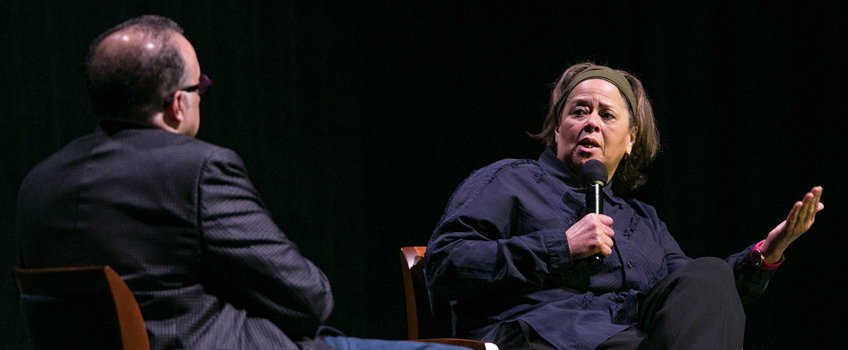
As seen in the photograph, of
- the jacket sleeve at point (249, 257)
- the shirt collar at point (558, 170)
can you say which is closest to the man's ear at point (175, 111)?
the jacket sleeve at point (249, 257)

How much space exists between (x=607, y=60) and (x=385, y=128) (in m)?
1.01

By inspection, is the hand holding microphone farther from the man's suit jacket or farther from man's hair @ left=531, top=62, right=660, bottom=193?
the man's suit jacket

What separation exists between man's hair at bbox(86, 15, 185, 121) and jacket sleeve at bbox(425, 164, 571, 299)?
2.74ft

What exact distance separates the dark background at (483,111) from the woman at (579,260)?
87cm

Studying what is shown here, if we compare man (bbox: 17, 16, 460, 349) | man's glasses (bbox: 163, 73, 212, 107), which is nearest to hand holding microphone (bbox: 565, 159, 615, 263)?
man (bbox: 17, 16, 460, 349)

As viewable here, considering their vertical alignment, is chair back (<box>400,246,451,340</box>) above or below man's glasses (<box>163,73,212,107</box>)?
below

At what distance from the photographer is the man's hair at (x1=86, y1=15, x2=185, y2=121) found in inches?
58.1

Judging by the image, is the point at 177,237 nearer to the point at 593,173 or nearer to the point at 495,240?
the point at 495,240

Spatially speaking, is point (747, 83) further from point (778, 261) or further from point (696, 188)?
point (778, 261)

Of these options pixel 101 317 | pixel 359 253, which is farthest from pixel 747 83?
pixel 101 317

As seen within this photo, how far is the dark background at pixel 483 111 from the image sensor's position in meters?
3.41

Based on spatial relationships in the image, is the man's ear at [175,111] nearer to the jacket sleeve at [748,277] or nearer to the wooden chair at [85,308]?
the wooden chair at [85,308]

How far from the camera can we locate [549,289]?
2154mm

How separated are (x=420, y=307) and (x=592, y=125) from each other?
0.68 m
